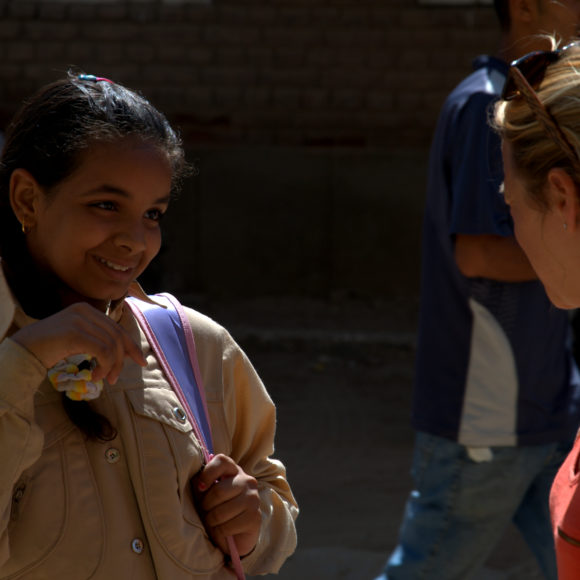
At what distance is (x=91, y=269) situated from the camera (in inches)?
67.2

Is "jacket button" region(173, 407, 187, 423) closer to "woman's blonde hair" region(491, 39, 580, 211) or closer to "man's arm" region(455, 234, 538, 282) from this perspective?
"woman's blonde hair" region(491, 39, 580, 211)

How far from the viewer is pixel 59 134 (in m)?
1.69

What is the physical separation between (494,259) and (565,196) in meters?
1.16

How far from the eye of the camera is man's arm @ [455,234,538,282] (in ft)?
9.01

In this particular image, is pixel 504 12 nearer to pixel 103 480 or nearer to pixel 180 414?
pixel 180 414

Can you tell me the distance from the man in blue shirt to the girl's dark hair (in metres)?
1.24

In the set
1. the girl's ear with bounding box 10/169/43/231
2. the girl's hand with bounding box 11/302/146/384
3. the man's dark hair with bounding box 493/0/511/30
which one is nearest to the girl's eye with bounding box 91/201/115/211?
the girl's ear with bounding box 10/169/43/231

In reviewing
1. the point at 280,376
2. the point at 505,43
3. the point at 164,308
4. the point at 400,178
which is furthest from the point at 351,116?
the point at 164,308

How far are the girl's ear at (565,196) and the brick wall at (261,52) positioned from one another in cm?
761

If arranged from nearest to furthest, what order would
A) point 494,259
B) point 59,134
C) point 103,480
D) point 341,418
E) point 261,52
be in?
point 103,480 < point 59,134 < point 494,259 < point 341,418 < point 261,52

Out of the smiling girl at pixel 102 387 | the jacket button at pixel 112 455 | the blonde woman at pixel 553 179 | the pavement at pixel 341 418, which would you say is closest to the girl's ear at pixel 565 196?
the blonde woman at pixel 553 179

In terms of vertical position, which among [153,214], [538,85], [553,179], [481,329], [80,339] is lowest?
[481,329]

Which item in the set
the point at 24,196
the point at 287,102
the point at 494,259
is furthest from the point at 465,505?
the point at 287,102

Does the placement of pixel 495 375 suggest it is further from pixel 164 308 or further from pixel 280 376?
pixel 280 376
